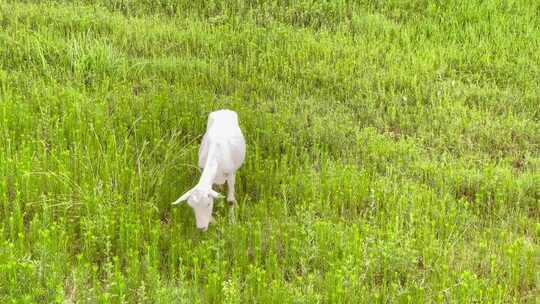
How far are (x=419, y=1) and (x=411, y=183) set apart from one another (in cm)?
497

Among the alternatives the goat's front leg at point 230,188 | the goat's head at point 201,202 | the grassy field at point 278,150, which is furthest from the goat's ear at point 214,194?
the goat's front leg at point 230,188

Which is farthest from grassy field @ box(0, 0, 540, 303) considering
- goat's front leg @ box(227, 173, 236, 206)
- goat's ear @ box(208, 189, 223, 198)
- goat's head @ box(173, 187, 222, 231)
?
goat's ear @ box(208, 189, 223, 198)

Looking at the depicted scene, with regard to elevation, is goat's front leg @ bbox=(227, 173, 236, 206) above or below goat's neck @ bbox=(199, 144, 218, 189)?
below

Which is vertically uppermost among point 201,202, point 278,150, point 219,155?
point 219,155

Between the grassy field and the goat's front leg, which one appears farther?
the goat's front leg

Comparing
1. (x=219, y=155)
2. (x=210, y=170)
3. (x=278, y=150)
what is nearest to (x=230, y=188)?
(x=219, y=155)

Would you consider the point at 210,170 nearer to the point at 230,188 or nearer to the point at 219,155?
the point at 219,155

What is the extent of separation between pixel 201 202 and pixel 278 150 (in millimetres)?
2004

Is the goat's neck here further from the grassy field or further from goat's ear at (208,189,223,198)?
the grassy field

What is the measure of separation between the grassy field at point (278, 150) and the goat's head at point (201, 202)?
22 centimetres

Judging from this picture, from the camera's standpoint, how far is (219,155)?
18.3ft

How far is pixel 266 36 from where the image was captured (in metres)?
9.67

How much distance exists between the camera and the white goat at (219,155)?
5152 mm

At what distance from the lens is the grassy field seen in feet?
16.7
